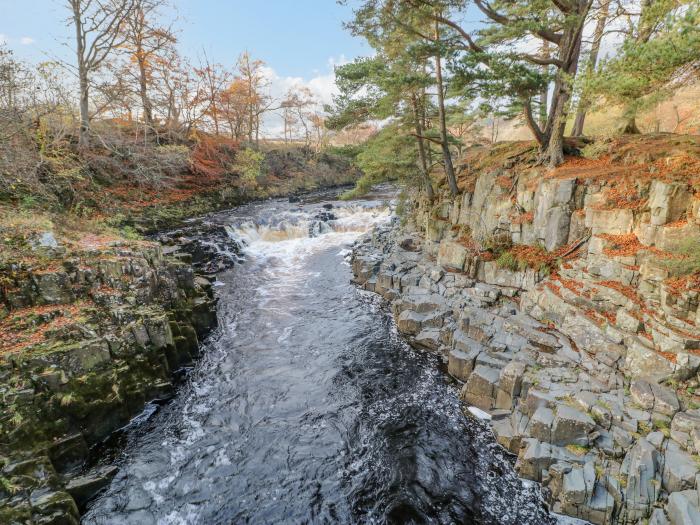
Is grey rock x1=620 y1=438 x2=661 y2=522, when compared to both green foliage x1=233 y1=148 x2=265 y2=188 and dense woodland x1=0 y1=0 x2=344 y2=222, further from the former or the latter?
green foliage x1=233 y1=148 x2=265 y2=188

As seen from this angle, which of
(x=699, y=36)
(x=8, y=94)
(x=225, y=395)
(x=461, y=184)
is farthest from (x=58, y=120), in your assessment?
(x=699, y=36)

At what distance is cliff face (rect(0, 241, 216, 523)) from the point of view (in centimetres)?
559

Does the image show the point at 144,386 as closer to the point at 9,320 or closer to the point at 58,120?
the point at 9,320

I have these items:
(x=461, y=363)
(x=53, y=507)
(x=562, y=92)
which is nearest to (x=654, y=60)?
(x=562, y=92)

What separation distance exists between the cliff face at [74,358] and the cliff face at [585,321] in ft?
24.0

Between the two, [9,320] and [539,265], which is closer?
[9,320]

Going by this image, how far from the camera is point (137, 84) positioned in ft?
76.4

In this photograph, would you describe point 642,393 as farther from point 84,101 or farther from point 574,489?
point 84,101

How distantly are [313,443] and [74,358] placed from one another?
5.25 m

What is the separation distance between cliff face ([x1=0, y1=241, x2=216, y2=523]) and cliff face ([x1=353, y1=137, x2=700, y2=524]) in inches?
287

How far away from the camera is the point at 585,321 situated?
7898mm

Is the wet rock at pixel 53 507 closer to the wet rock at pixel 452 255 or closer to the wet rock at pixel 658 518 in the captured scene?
the wet rock at pixel 658 518

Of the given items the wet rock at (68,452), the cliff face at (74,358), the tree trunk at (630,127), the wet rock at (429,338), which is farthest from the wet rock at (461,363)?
the tree trunk at (630,127)

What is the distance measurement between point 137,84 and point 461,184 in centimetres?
2302
